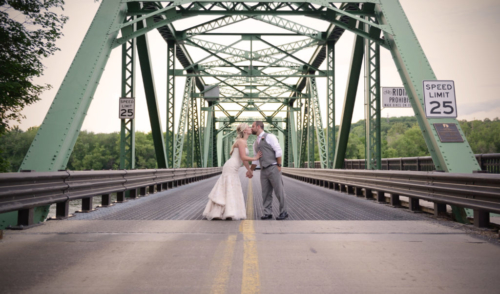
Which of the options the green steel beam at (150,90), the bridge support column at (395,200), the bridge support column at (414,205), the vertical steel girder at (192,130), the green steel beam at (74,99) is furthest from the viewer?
the vertical steel girder at (192,130)

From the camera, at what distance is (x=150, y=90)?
15898 millimetres

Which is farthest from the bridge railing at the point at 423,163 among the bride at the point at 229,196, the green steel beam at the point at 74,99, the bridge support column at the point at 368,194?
the green steel beam at the point at 74,99

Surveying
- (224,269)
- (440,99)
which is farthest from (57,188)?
(440,99)

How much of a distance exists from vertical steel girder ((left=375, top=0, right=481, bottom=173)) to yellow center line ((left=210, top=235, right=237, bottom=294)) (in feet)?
17.9

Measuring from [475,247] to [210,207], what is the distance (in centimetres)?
415

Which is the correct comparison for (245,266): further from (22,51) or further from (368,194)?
(22,51)

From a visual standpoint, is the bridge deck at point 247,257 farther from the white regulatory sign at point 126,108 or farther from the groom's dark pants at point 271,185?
the white regulatory sign at point 126,108

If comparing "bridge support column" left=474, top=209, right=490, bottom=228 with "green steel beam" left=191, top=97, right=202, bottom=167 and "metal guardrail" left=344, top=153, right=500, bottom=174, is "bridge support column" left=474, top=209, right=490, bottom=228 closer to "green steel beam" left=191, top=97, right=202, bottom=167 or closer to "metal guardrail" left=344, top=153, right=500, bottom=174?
"metal guardrail" left=344, top=153, right=500, bottom=174

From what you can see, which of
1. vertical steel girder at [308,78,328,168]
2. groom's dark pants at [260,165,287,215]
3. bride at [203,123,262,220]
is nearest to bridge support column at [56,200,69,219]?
bride at [203,123,262,220]

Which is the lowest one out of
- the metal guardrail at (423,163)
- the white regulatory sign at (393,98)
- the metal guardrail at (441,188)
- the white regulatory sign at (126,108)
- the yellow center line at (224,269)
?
the yellow center line at (224,269)

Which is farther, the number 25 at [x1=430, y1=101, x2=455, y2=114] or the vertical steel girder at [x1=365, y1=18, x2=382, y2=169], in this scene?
the vertical steel girder at [x1=365, y1=18, x2=382, y2=169]

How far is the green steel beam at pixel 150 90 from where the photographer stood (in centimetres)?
1517

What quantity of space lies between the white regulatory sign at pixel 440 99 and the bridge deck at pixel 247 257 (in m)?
2.56

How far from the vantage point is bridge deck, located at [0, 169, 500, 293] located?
3.39 m
